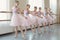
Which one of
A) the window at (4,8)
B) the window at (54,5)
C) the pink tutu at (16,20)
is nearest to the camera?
the pink tutu at (16,20)

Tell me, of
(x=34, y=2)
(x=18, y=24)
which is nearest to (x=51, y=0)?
(x=34, y=2)

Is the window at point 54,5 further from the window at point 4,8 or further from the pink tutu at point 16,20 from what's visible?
the pink tutu at point 16,20

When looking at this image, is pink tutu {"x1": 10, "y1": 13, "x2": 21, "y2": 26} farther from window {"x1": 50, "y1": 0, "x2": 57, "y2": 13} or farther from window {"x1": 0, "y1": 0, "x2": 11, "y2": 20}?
window {"x1": 50, "y1": 0, "x2": 57, "y2": 13}

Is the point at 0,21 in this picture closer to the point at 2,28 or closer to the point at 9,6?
the point at 2,28

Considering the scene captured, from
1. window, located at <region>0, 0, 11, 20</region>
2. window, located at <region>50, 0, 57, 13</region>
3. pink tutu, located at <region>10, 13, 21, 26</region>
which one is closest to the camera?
pink tutu, located at <region>10, 13, 21, 26</region>

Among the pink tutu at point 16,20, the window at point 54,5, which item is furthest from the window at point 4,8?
the window at point 54,5

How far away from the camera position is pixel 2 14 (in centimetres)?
633

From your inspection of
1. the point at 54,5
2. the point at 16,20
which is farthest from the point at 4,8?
the point at 54,5

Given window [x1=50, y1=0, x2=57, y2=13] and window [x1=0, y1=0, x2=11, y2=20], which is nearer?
window [x1=0, y1=0, x2=11, y2=20]

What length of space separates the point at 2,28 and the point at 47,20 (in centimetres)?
266

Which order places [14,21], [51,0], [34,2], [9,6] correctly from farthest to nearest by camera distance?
[51,0], [34,2], [9,6], [14,21]

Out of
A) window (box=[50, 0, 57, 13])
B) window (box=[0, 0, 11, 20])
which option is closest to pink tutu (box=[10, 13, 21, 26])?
window (box=[0, 0, 11, 20])

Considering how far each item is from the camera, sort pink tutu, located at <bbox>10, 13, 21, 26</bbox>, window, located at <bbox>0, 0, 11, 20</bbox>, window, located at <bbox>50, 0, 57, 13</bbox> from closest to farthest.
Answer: pink tutu, located at <bbox>10, 13, 21, 26</bbox> < window, located at <bbox>0, 0, 11, 20</bbox> < window, located at <bbox>50, 0, 57, 13</bbox>

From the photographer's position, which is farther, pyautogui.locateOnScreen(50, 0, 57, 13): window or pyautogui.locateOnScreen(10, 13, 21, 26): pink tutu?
pyautogui.locateOnScreen(50, 0, 57, 13): window
